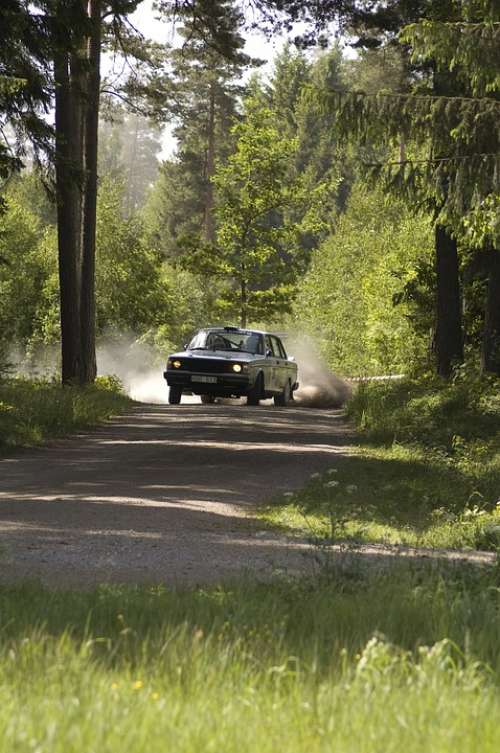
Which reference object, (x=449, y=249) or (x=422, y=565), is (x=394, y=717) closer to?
(x=422, y=565)

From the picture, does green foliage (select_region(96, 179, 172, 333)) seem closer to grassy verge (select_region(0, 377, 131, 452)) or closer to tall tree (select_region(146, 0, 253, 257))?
tall tree (select_region(146, 0, 253, 257))

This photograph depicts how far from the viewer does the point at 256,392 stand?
101 ft

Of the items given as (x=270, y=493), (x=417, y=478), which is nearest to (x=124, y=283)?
(x=417, y=478)

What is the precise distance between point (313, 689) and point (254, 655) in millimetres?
568

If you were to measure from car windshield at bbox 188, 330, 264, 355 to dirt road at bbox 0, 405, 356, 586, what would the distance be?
4.36 meters

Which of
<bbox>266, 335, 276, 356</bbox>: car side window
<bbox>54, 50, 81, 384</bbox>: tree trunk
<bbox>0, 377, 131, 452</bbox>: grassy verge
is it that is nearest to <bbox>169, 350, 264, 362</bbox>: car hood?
<bbox>266, 335, 276, 356</bbox>: car side window

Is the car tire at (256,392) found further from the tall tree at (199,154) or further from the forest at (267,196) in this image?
the tall tree at (199,154)

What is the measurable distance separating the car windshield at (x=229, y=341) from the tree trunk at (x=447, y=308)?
548 centimetres

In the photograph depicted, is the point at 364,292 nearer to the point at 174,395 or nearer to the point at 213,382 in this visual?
the point at 174,395

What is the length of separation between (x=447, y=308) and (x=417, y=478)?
36.3 ft

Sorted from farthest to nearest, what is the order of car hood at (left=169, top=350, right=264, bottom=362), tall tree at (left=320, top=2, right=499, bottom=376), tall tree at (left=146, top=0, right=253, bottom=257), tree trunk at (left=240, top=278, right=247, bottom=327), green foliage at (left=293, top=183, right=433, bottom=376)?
1. tall tree at (left=146, top=0, right=253, bottom=257)
2. tree trunk at (left=240, top=278, right=247, bottom=327)
3. green foliage at (left=293, top=183, right=433, bottom=376)
4. car hood at (left=169, top=350, right=264, bottom=362)
5. tall tree at (left=320, top=2, right=499, bottom=376)

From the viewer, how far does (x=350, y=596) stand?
6.73m

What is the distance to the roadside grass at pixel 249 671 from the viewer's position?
161 inches

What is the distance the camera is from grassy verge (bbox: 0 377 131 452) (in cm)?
2061
